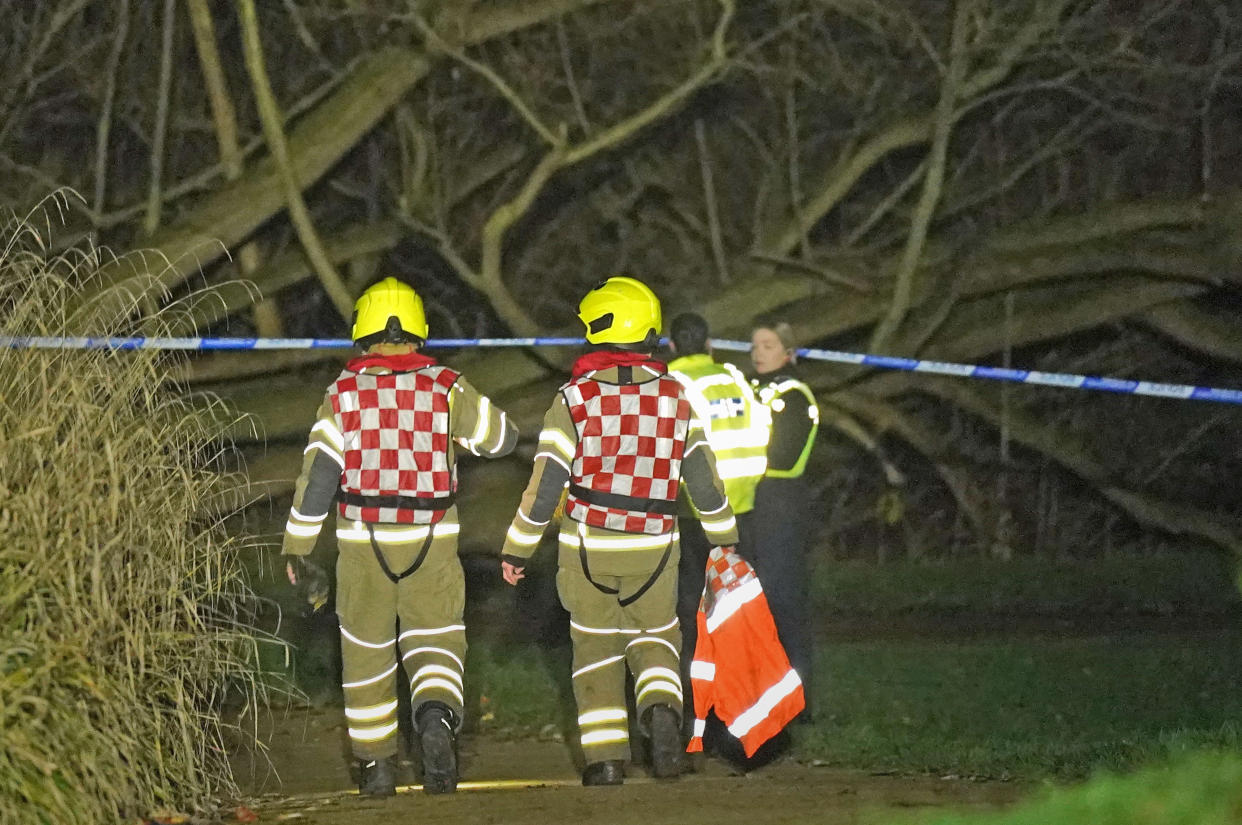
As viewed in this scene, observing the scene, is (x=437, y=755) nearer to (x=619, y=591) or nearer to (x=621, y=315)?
(x=619, y=591)

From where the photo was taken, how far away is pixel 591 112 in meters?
16.6

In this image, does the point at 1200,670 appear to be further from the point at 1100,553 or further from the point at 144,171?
the point at 144,171

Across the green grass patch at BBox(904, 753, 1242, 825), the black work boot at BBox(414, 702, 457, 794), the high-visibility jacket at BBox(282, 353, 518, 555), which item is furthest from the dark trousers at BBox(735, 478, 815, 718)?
the green grass patch at BBox(904, 753, 1242, 825)

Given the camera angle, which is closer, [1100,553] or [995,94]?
[995,94]

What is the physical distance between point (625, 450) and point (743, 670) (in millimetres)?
1038

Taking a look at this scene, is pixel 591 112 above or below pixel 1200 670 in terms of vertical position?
above

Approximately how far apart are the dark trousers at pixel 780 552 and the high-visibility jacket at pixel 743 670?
2.63ft

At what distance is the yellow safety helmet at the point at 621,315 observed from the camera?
278 inches

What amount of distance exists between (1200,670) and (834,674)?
2147 millimetres

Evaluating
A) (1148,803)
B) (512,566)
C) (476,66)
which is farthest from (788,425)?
(476,66)

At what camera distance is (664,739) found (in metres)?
6.94

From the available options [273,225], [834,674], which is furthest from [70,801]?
[273,225]

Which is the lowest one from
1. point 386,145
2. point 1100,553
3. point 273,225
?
point 1100,553

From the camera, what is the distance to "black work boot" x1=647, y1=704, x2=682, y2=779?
6.94m
